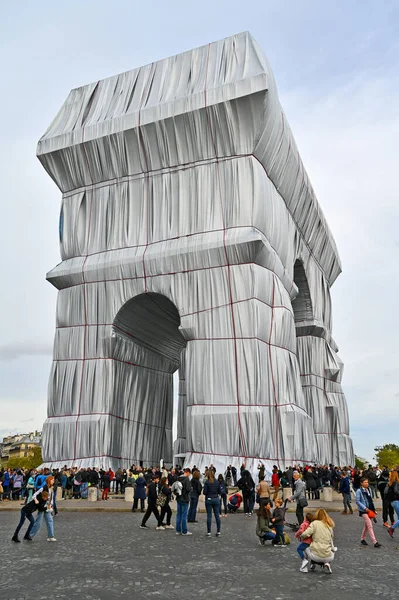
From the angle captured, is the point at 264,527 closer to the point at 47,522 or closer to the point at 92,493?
the point at 47,522

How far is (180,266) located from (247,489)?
1528 centimetres

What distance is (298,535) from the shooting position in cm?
996

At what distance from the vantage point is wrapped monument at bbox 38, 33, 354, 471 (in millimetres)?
30469

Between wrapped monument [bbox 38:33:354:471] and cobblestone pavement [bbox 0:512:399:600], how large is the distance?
616 inches

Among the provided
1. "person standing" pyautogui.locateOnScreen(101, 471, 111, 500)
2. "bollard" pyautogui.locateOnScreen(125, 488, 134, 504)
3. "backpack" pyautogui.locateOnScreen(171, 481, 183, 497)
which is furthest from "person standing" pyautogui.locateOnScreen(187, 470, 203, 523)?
"person standing" pyautogui.locateOnScreen(101, 471, 111, 500)

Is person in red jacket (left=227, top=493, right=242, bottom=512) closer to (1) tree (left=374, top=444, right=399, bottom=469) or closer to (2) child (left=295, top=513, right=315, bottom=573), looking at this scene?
(2) child (left=295, top=513, right=315, bottom=573)

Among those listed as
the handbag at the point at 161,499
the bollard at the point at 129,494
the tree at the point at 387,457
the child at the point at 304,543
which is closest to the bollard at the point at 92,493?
the bollard at the point at 129,494

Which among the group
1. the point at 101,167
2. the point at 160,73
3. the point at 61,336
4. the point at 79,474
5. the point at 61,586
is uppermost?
the point at 160,73

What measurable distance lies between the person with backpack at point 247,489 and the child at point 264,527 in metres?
6.40

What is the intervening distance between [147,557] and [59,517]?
9.39 meters

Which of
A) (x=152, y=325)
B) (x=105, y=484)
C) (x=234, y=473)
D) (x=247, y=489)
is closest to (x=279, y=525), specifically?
(x=247, y=489)

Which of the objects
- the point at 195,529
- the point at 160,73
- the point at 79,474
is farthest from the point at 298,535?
the point at 160,73

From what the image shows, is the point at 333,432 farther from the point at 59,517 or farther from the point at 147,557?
the point at 147,557

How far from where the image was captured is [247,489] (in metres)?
19.5
